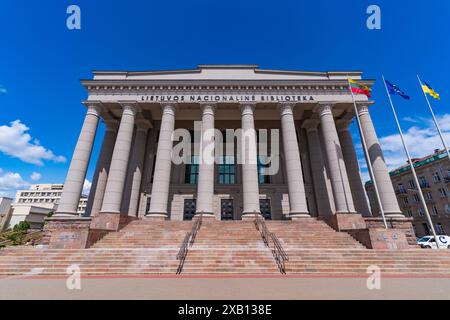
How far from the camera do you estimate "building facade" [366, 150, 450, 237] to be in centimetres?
3662

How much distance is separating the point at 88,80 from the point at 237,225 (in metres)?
19.4

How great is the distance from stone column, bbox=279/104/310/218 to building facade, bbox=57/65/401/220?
3.3 inches

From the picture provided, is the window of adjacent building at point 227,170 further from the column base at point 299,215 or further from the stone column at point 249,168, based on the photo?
the column base at point 299,215

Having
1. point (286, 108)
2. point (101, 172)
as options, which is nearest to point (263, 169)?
point (286, 108)

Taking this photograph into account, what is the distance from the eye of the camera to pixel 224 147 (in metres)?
24.7

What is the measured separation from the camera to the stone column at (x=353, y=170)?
824 inches

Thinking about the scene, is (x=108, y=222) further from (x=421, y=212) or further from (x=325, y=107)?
(x=421, y=212)

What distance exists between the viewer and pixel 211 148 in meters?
18.4

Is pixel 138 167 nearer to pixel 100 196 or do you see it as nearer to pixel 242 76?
pixel 100 196

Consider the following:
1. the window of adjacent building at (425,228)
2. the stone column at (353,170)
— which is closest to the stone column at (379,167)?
the stone column at (353,170)

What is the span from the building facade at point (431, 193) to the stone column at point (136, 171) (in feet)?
132

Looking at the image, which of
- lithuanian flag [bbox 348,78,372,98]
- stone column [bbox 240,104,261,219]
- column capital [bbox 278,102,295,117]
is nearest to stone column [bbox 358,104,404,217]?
lithuanian flag [bbox 348,78,372,98]

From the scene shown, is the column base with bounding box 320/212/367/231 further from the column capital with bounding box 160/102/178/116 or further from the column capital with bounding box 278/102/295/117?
the column capital with bounding box 160/102/178/116
